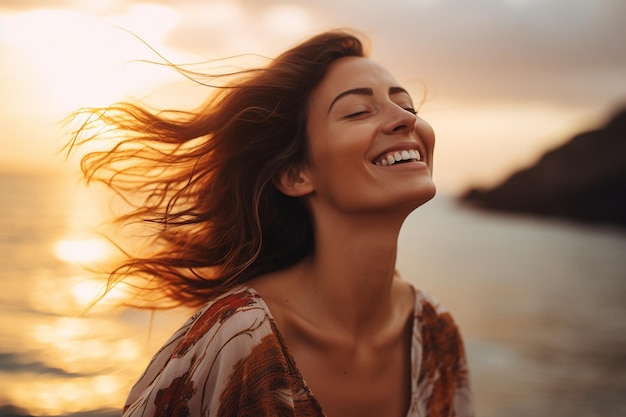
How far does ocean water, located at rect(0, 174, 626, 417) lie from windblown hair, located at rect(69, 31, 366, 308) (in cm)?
33

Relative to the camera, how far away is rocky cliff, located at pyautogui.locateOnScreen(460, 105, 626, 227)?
2461 centimetres

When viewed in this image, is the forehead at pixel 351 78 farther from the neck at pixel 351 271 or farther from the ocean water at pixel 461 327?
the ocean water at pixel 461 327

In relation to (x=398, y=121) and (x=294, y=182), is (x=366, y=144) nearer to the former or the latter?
(x=398, y=121)

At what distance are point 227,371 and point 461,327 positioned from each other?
731cm

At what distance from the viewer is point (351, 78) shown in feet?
7.82

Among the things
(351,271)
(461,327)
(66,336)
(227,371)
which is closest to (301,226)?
(351,271)

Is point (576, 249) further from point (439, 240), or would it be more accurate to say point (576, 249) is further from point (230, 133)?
point (230, 133)

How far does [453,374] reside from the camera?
2715mm

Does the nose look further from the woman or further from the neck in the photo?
the neck

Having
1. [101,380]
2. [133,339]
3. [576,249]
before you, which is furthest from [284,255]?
[576,249]

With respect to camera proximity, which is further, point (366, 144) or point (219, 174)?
point (219, 174)

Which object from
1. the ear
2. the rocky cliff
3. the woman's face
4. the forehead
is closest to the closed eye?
the woman's face

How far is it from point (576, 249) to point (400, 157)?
18.4m

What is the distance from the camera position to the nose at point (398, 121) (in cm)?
222
